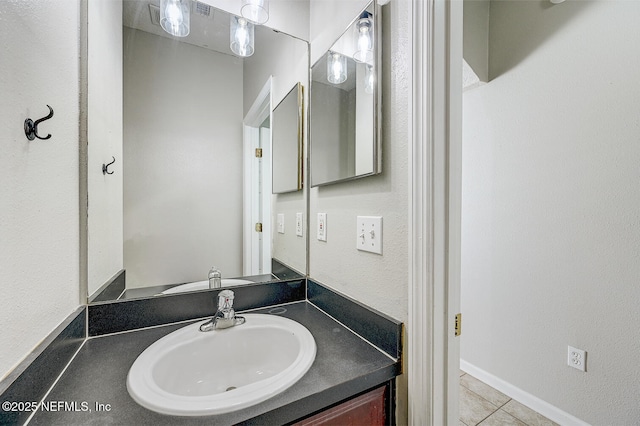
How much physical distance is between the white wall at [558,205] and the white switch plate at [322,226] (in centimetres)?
136

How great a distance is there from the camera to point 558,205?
149 cm

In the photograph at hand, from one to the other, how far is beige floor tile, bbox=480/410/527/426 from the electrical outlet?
17.4 inches

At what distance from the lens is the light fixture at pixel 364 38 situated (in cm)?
85

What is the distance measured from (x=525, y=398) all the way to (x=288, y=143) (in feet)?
6.81

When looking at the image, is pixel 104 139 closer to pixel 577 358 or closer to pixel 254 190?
pixel 254 190

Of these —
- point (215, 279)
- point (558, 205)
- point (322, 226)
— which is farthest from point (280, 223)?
Result: point (558, 205)

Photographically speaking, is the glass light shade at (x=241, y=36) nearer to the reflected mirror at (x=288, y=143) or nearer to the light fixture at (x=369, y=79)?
the reflected mirror at (x=288, y=143)

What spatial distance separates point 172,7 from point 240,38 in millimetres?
259

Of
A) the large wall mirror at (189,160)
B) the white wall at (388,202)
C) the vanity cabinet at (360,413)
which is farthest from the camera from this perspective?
the large wall mirror at (189,160)

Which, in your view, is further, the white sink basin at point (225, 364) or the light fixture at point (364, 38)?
the light fixture at point (364, 38)

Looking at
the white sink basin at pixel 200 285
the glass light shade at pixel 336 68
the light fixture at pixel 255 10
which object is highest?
the light fixture at pixel 255 10

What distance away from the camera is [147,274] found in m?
1.01

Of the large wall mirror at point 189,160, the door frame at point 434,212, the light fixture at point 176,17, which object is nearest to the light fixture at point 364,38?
the door frame at point 434,212

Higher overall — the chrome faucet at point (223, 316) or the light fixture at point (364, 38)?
the light fixture at point (364, 38)
